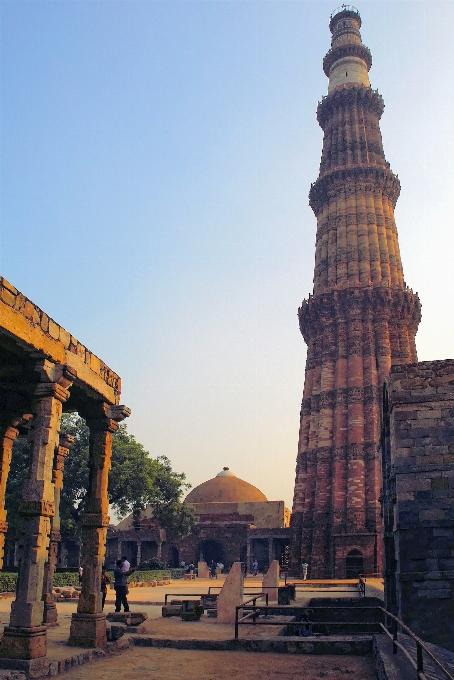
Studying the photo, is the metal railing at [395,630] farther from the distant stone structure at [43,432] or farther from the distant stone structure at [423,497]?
the distant stone structure at [43,432]

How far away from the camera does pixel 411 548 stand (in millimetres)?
11602

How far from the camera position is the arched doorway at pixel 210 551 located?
44.1 m

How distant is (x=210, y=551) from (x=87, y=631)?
37.8 meters

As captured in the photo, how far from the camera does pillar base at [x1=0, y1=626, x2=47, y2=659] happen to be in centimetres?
748

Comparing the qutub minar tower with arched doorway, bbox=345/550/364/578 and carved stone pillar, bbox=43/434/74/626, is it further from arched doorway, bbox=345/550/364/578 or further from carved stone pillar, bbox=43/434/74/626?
carved stone pillar, bbox=43/434/74/626

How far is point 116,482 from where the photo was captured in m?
31.3

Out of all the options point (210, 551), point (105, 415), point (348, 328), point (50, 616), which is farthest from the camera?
point (210, 551)

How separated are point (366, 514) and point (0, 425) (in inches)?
898

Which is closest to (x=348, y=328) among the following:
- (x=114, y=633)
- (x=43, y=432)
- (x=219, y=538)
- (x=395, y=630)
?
(x=219, y=538)

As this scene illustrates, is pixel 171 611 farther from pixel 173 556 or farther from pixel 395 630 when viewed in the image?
pixel 173 556

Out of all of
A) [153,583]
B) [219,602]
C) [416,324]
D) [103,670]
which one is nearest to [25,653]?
[103,670]

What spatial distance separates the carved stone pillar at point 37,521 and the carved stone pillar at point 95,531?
150 centimetres

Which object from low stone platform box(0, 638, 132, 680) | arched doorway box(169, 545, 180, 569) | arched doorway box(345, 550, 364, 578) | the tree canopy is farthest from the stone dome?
low stone platform box(0, 638, 132, 680)

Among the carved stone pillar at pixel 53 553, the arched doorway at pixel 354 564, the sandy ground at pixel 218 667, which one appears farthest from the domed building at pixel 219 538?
the sandy ground at pixel 218 667
